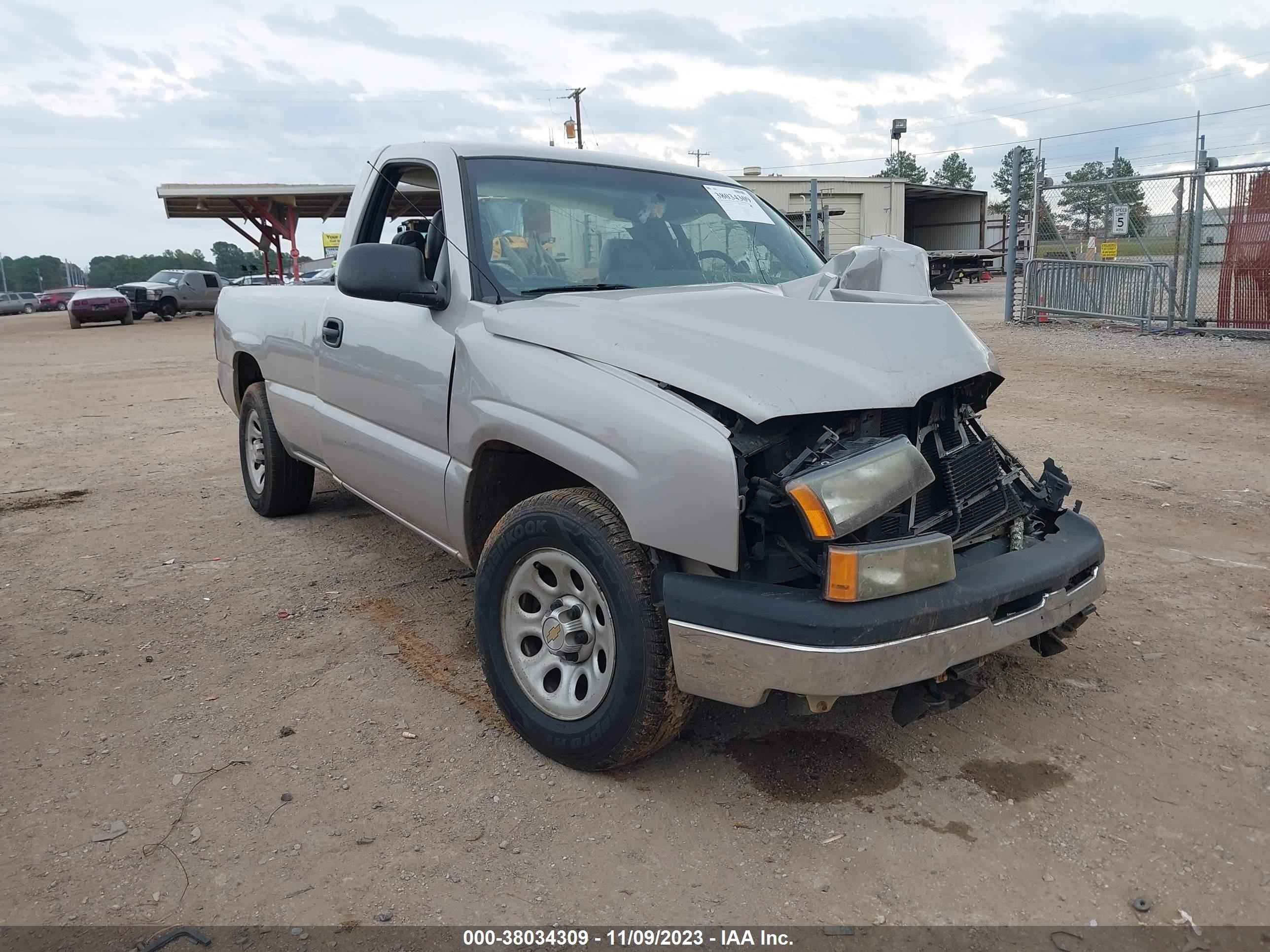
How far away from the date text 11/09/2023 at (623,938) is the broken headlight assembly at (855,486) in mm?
939

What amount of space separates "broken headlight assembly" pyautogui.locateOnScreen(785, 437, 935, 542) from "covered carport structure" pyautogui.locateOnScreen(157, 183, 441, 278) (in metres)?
23.4

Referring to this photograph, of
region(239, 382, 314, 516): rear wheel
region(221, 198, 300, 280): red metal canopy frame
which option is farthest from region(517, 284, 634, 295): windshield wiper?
region(221, 198, 300, 280): red metal canopy frame

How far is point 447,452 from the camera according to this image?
11.1 ft

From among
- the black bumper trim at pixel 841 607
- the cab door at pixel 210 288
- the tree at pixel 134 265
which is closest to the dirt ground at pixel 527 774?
the black bumper trim at pixel 841 607

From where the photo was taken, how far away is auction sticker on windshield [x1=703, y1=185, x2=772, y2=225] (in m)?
4.10

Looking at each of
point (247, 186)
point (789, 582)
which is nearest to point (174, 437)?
point (789, 582)

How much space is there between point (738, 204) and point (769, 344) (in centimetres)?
173

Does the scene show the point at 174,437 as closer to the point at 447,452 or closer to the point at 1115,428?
the point at 447,452

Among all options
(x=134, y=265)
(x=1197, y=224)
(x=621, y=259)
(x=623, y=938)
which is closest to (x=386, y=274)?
Answer: (x=621, y=259)

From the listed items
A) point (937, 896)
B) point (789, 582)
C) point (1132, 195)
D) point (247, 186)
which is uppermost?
point (247, 186)

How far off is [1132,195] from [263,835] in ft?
49.9

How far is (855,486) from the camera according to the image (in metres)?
2.36

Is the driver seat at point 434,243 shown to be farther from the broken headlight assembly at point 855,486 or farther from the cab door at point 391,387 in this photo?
the broken headlight assembly at point 855,486

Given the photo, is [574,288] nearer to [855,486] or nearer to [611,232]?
[611,232]
